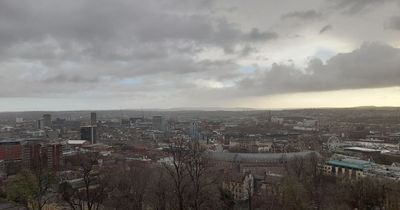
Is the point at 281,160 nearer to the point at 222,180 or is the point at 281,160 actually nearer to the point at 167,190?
the point at 222,180

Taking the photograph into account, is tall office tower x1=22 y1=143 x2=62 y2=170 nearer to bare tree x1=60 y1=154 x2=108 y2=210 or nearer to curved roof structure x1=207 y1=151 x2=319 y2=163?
bare tree x1=60 y1=154 x2=108 y2=210

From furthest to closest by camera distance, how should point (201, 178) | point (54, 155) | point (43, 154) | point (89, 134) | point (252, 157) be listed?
point (89, 134), point (252, 157), point (54, 155), point (43, 154), point (201, 178)

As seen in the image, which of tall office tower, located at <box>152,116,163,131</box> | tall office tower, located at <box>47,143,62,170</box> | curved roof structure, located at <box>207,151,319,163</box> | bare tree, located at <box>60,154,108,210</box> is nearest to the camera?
bare tree, located at <box>60,154,108,210</box>

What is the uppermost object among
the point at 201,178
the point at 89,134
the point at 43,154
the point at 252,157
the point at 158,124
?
the point at 158,124

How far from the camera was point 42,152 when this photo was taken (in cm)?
5431

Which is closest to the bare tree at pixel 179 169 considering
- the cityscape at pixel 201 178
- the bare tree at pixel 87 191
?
the cityscape at pixel 201 178

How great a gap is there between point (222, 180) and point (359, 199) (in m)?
12.0

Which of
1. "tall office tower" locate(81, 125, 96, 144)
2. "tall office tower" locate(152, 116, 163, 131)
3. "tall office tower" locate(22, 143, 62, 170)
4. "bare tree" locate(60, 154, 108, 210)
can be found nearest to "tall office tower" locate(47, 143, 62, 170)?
"tall office tower" locate(22, 143, 62, 170)

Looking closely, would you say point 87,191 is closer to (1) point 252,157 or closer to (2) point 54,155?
(2) point 54,155

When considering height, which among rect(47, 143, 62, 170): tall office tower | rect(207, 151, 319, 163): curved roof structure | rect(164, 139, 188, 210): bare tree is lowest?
rect(207, 151, 319, 163): curved roof structure

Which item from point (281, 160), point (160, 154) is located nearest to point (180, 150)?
point (281, 160)

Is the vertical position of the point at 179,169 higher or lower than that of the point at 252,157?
higher

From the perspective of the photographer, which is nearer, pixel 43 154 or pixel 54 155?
pixel 43 154

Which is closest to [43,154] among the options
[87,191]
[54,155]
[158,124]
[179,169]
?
[54,155]
